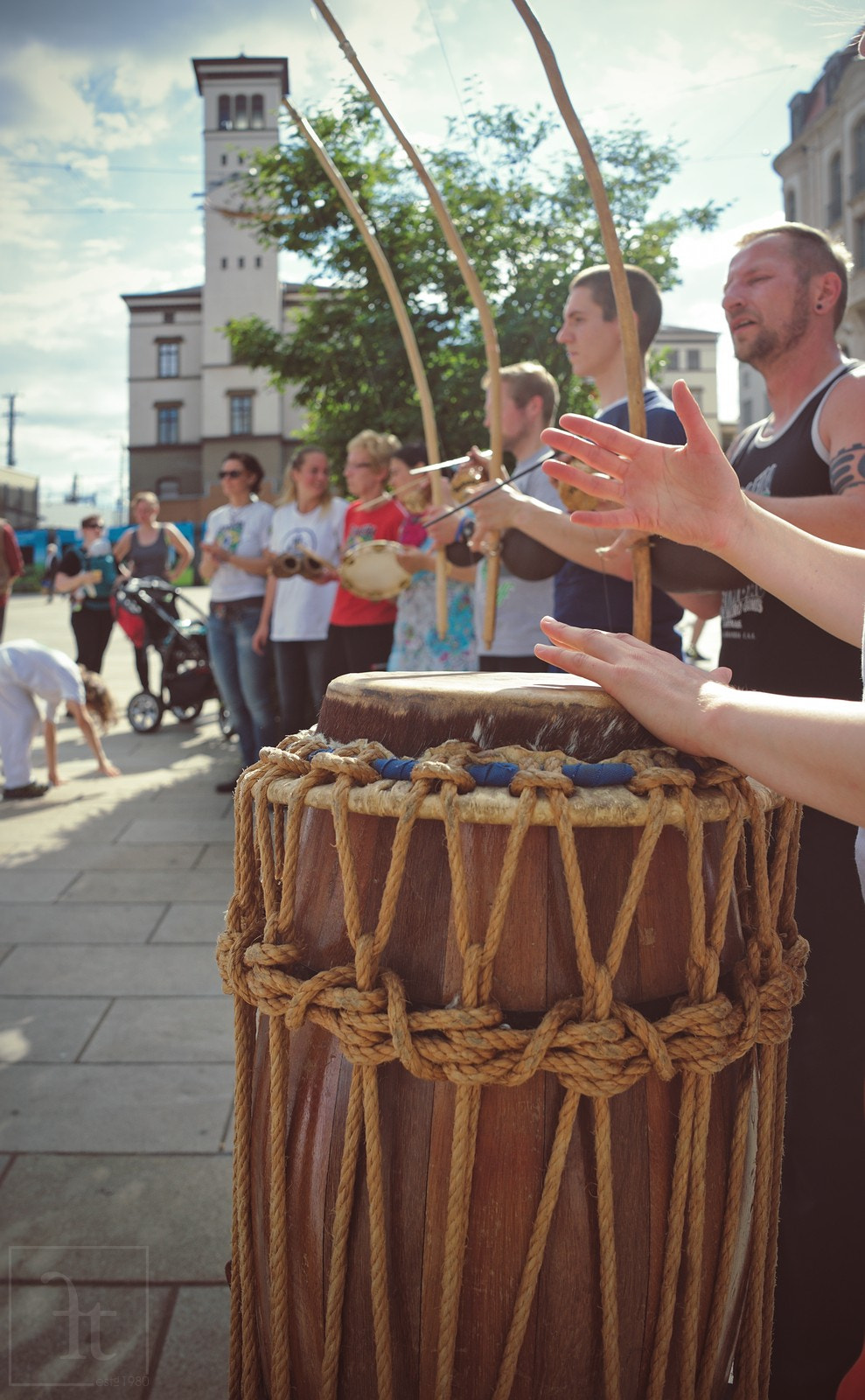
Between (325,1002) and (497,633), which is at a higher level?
(497,633)

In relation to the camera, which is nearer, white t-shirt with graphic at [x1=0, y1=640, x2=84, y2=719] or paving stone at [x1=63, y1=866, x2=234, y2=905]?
paving stone at [x1=63, y1=866, x2=234, y2=905]

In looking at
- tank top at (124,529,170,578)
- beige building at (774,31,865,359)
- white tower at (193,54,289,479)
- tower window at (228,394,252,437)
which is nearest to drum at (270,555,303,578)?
tank top at (124,529,170,578)

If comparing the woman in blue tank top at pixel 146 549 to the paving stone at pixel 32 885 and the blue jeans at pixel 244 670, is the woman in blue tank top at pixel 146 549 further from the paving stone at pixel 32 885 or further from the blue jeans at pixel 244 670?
the paving stone at pixel 32 885

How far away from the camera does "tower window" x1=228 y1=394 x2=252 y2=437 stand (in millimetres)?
38750

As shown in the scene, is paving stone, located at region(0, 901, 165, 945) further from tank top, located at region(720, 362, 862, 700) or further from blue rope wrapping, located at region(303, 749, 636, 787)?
blue rope wrapping, located at region(303, 749, 636, 787)

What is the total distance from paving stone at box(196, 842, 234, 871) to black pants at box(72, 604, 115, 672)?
3256 millimetres

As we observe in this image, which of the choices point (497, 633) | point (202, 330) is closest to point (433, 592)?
point (497, 633)

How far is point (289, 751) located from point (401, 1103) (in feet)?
1.19

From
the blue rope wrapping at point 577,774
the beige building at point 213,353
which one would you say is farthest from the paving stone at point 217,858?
the beige building at point 213,353

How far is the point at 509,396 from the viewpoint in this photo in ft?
9.97

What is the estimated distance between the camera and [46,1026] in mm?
2793

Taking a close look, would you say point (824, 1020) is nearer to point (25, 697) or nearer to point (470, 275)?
point (470, 275)

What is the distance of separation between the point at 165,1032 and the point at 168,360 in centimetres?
4185

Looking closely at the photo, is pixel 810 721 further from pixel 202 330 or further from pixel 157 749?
pixel 202 330
